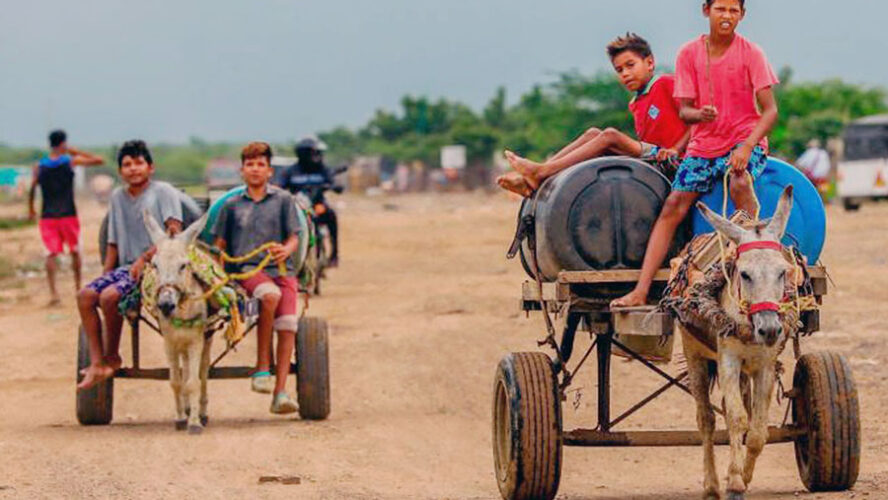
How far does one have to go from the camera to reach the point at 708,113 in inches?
364

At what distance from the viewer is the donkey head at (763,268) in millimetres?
8234

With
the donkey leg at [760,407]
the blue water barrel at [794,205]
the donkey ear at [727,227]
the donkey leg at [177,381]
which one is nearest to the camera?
the donkey ear at [727,227]

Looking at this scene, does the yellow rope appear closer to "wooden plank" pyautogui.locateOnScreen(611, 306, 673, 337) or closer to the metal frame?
the metal frame

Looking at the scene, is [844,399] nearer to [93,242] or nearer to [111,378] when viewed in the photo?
[111,378]

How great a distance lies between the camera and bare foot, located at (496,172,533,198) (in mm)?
10109

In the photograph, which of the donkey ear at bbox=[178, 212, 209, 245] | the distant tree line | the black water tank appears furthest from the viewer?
the distant tree line

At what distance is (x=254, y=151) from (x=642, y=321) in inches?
196

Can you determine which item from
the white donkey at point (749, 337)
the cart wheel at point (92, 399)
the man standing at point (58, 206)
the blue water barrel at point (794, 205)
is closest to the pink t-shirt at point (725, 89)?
the blue water barrel at point (794, 205)

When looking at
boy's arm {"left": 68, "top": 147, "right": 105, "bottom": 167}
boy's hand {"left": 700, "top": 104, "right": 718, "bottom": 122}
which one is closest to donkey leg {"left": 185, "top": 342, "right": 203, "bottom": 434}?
boy's hand {"left": 700, "top": 104, "right": 718, "bottom": 122}

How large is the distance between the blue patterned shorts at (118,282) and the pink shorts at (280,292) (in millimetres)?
817

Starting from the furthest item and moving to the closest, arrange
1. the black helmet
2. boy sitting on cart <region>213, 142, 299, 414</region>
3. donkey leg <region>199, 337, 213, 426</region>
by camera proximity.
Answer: the black helmet < donkey leg <region>199, 337, 213, 426</region> < boy sitting on cart <region>213, 142, 299, 414</region>

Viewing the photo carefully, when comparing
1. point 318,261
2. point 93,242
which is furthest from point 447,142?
point 318,261

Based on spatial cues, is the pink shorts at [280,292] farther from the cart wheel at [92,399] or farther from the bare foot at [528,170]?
the bare foot at [528,170]

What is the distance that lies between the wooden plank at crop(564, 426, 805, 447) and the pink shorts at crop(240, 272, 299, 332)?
4.14 metres
